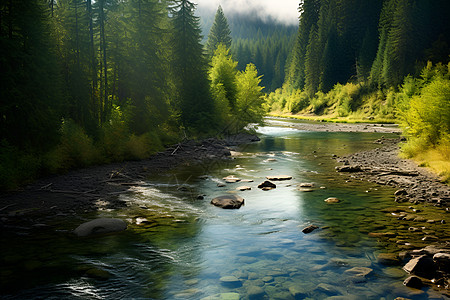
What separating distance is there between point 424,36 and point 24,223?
68984 mm

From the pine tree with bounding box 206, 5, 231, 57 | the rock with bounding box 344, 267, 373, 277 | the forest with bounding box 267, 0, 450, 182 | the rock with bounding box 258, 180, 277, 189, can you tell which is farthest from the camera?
the pine tree with bounding box 206, 5, 231, 57

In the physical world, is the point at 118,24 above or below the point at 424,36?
below

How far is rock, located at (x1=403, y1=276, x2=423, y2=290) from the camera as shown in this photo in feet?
23.0

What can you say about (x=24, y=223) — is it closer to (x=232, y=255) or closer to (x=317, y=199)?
(x=232, y=255)

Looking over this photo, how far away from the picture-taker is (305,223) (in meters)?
11.3

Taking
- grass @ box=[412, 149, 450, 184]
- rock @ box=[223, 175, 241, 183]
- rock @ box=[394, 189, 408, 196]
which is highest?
grass @ box=[412, 149, 450, 184]

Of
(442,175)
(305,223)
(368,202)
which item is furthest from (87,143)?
(442,175)

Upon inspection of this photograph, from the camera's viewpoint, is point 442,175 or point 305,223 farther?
point 442,175

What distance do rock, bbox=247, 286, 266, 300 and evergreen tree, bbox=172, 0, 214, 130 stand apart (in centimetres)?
2674

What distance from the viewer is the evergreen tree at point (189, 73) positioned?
109ft

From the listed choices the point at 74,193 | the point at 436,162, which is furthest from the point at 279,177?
the point at 74,193

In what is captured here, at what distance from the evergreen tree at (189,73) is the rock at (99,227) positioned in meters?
23.3

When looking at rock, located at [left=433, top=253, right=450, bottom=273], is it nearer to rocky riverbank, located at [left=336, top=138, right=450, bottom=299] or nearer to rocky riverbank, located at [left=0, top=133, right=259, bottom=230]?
rocky riverbank, located at [left=336, top=138, right=450, bottom=299]

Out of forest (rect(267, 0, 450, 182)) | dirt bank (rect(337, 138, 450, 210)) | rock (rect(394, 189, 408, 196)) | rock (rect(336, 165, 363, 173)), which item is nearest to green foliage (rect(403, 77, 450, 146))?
forest (rect(267, 0, 450, 182))
